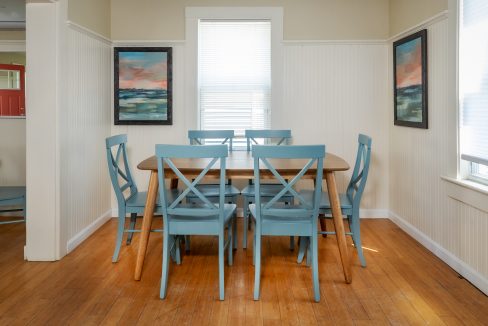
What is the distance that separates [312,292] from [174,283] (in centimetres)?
94

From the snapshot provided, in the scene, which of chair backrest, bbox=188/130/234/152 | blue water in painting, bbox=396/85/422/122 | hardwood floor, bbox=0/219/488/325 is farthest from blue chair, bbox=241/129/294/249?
blue water in painting, bbox=396/85/422/122

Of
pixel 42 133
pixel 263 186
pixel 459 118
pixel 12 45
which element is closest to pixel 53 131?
pixel 42 133

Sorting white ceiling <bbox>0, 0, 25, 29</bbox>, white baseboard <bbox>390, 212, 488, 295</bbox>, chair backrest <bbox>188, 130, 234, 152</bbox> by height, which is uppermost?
white ceiling <bbox>0, 0, 25, 29</bbox>

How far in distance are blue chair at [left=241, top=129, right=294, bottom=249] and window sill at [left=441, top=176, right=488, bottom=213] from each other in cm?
132

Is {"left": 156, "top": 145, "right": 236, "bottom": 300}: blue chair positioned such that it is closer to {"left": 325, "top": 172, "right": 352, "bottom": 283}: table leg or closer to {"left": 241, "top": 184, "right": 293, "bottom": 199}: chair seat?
{"left": 325, "top": 172, "right": 352, "bottom": 283}: table leg

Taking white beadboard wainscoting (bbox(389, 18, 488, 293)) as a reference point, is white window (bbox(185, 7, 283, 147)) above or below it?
above

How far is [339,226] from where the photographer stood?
3.34m

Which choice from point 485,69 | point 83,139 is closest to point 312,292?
point 485,69

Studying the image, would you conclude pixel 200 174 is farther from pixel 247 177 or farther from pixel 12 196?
pixel 12 196

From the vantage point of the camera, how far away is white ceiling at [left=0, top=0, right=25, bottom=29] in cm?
466

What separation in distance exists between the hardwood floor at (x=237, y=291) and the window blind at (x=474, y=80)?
0.94 meters

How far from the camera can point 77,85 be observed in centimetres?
421

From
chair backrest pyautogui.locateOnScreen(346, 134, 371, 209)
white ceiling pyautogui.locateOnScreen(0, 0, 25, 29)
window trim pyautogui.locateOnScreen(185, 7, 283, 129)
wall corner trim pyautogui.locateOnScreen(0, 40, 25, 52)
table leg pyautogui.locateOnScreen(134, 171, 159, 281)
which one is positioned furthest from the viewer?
wall corner trim pyautogui.locateOnScreen(0, 40, 25, 52)

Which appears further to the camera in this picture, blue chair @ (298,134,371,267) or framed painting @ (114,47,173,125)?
framed painting @ (114,47,173,125)
